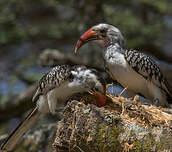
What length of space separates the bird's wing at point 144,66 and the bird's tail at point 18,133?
1.22 metres

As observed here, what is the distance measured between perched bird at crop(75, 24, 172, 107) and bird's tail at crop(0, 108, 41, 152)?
0.92 m

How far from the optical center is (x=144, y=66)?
15.5ft

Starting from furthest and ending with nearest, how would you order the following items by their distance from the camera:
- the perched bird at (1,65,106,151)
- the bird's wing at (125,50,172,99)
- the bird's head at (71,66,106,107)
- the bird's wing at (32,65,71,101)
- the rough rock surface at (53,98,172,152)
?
1. the bird's wing at (125,50,172,99)
2. the bird's wing at (32,65,71,101)
3. the perched bird at (1,65,106,151)
4. the bird's head at (71,66,106,107)
5. the rough rock surface at (53,98,172,152)

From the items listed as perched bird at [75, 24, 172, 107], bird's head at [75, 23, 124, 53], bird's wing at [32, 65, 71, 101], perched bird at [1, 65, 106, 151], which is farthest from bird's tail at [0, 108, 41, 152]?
bird's head at [75, 23, 124, 53]

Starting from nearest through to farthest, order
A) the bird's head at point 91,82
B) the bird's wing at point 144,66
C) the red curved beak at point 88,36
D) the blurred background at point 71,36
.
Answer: the bird's head at point 91,82
the bird's wing at point 144,66
the red curved beak at point 88,36
the blurred background at point 71,36

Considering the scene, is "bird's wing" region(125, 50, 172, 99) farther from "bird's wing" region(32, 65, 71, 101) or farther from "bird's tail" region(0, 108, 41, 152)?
"bird's tail" region(0, 108, 41, 152)

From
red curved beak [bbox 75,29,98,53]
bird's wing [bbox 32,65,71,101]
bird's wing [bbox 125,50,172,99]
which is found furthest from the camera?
red curved beak [bbox 75,29,98,53]

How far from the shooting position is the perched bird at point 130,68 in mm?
4738

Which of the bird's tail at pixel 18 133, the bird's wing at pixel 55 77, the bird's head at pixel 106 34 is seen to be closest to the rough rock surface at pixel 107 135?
the bird's wing at pixel 55 77

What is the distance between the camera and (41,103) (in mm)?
4676

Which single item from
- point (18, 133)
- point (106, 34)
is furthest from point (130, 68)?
point (18, 133)

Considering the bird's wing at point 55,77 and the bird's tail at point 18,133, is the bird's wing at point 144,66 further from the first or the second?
the bird's tail at point 18,133

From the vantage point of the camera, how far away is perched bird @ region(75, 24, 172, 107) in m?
4.74

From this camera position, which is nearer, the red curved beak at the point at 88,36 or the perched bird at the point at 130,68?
the perched bird at the point at 130,68
